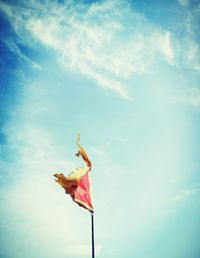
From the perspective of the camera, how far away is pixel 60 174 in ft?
29.3

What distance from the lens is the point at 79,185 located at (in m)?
9.55

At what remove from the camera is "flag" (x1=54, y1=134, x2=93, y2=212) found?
8984mm

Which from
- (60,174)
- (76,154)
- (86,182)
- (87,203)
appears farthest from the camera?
(76,154)

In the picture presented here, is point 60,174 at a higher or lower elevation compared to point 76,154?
lower

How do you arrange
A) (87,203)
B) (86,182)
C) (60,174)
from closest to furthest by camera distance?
(60,174)
(87,203)
(86,182)

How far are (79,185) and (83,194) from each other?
0.63m

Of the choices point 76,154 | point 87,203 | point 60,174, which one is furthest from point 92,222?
point 76,154

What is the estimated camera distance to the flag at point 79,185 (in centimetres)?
898

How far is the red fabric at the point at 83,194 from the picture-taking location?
30.0 ft

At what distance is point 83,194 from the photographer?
9852 mm

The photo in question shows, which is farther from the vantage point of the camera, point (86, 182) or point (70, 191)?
point (86, 182)

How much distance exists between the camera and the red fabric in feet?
30.0

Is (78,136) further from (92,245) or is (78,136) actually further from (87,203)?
(92,245)

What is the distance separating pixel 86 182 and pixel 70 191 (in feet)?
4.82
